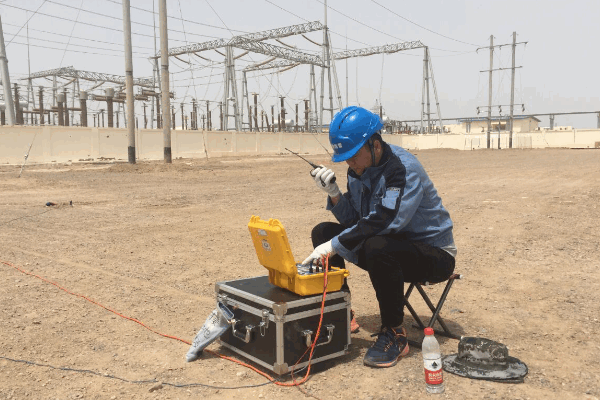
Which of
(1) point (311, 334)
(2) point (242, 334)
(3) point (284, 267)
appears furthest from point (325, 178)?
(2) point (242, 334)

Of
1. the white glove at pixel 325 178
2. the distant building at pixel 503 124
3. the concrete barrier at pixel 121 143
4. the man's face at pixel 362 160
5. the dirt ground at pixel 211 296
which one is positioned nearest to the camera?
the dirt ground at pixel 211 296

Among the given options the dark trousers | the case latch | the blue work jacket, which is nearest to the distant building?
the blue work jacket

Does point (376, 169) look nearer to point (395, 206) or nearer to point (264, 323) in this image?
point (395, 206)

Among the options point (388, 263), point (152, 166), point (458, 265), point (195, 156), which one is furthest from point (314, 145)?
point (388, 263)

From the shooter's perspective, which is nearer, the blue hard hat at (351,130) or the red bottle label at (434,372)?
the red bottle label at (434,372)

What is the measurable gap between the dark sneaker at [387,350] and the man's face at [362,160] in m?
1.05

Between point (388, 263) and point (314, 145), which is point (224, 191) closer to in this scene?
point (388, 263)

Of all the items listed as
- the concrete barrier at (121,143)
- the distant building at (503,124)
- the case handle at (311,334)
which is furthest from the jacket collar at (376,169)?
the distant building at (503,124)

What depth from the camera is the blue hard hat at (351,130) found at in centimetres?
349

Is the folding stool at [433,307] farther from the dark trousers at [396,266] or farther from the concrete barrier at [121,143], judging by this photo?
the concrete barrier at [121,143]

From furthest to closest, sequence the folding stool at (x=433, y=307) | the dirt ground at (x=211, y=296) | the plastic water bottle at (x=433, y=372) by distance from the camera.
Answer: the folding stool at (x=433, y=307), the dirt ground at (x=211, y=296), the plastic water bottle at (x=433, y=372)

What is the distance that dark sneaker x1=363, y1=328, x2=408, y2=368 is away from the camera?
11.3 ft

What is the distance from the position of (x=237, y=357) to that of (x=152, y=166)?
A: 65.1ft

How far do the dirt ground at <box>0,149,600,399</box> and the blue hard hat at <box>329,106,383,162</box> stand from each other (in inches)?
52.9
